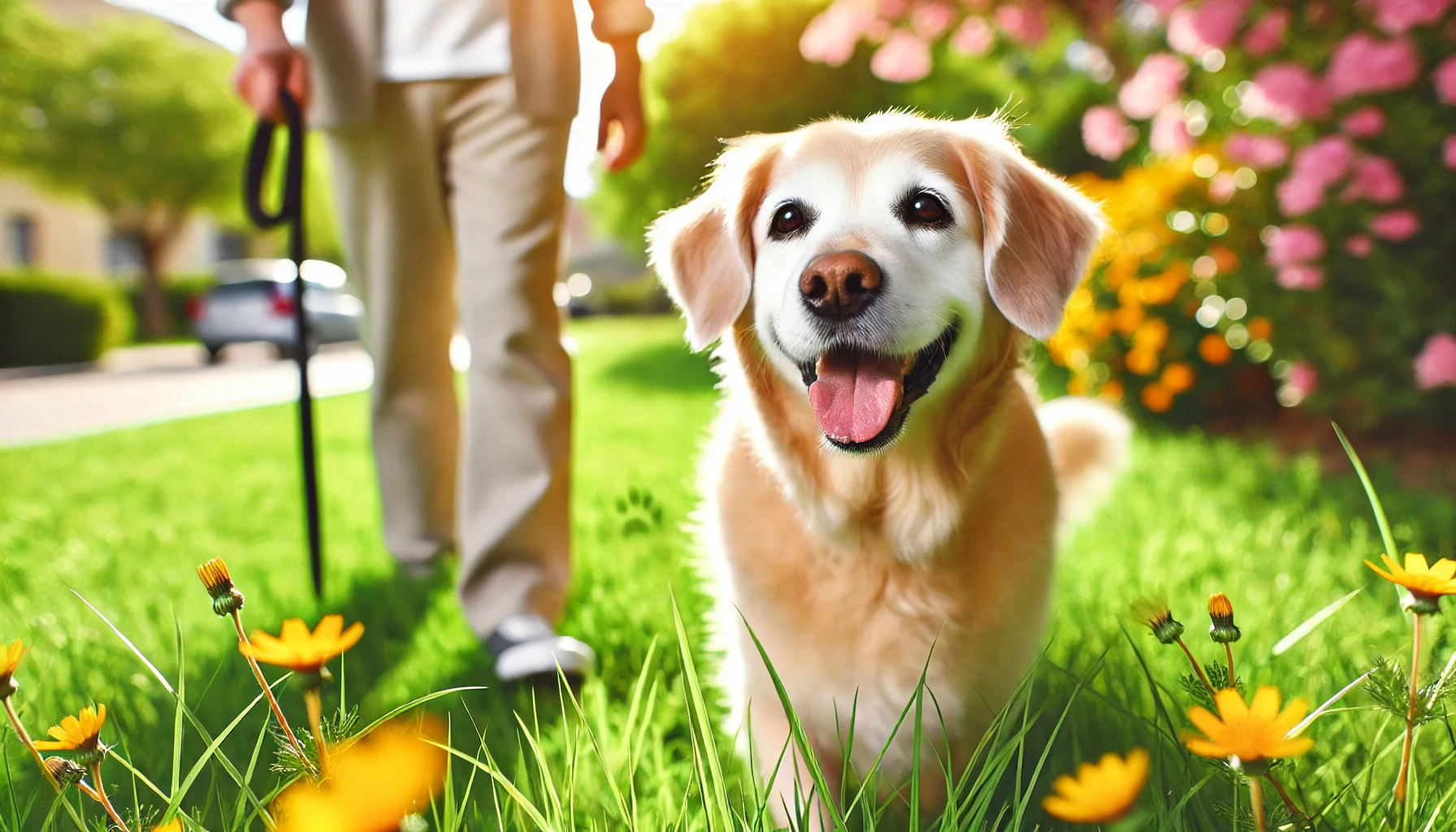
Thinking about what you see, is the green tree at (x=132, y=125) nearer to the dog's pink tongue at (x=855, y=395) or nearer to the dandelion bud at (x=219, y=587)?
the dog's pink tongue at (x=855, y=395)

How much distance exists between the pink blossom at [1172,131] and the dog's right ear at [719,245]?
10.9 ft

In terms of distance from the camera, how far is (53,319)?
1416 cm

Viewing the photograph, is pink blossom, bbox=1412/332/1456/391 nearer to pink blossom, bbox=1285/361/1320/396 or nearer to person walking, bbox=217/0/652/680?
pink blossom, bbox=1285/361/1320/396

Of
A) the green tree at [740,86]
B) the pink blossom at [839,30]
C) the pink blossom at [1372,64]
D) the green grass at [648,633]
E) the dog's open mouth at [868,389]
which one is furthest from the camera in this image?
the green tree at [740,86]

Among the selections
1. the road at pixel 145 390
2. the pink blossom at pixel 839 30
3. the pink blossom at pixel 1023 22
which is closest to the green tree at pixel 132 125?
the road at pixel 145 390

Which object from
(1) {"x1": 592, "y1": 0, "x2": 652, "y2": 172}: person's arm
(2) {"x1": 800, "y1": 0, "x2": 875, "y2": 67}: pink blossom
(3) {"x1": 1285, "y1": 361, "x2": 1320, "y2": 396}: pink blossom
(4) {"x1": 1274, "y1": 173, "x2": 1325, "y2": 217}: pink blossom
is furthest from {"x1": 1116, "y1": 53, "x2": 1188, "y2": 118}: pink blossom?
(1) {"x1": 592, "y1": 0, "x2": 652, "y2": 172}: person's arm

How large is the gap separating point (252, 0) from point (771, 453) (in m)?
1.57

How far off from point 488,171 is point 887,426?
4.07 ft

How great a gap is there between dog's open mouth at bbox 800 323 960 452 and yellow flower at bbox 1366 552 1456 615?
2.14 ft

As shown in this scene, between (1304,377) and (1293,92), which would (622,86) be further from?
(1304,377)

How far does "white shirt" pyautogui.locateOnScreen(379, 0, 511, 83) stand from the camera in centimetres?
217

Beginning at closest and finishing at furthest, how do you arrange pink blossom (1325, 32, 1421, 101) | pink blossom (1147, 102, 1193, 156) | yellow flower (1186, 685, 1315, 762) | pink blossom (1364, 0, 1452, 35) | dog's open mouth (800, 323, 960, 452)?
1. yellow flower (1186, 685, 1315, 762)
2. dog's open mouth (800, 323, 960, 452)
3. pink blossom (1364, 0, 1452, 35)
4. pink blossom (1325, 32, 1421, 101)
5. pink blossom (1147, 102, 1193, 156)

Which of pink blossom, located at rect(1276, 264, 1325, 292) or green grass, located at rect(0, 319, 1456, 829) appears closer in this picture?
green grass, located at rect(0, 319, 1456, 829)

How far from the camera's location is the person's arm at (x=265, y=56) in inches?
83.5
